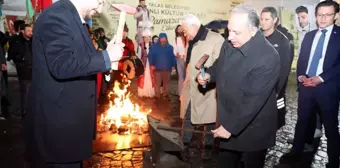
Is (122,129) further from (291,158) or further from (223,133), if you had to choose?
(223,133)

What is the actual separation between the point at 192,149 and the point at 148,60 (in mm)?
5911

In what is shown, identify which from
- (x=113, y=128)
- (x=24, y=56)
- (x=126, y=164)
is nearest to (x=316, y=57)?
(x=126, y=164)

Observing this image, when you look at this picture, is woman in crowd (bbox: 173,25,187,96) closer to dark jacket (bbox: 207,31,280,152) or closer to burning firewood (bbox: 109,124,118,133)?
burning firewood (bbox: 109,124,118,133)

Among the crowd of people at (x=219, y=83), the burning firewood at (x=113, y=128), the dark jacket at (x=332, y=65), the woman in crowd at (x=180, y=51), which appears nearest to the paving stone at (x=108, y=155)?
the burning firewood at (x=113, y=128)

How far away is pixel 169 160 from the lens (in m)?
4.41

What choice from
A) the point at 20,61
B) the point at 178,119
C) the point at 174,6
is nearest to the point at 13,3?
the point at 174,6

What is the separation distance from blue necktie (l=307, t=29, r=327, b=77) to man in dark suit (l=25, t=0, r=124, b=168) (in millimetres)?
3616

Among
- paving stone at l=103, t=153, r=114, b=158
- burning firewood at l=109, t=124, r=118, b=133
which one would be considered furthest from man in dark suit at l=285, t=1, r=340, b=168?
burning firewood at l=109, t=124, r=118, b=133

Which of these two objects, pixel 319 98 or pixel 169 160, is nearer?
pixel 169 160

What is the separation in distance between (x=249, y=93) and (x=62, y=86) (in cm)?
172

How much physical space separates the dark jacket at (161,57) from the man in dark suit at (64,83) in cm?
836

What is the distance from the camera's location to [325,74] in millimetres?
5059

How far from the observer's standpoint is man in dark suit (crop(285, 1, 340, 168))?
16.5 feet

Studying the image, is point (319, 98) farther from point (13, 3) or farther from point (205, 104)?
point (13, 3)
